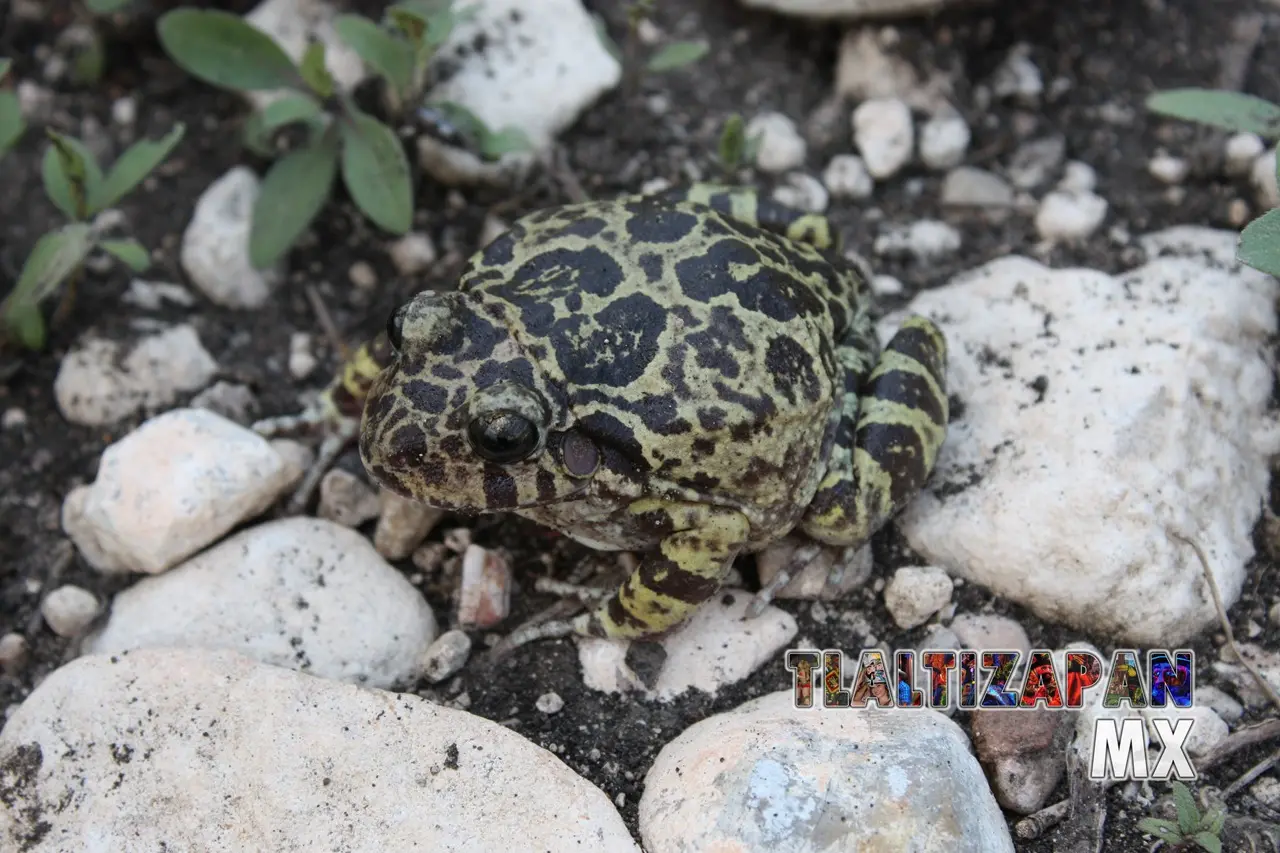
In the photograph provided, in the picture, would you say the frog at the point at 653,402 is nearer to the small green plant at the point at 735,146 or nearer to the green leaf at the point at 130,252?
the small green plant at the point at 735,146

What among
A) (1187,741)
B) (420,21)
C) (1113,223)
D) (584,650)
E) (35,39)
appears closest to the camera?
(1187,741)

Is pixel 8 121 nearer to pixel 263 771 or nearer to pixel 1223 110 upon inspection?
pixel 263 771

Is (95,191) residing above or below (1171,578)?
above

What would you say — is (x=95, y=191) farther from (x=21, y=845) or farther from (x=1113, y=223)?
(x=1113, y=223)

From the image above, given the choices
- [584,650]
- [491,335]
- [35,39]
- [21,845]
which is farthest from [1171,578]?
[35,39]

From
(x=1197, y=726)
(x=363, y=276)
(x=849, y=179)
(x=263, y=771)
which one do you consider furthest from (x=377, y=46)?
(x=1197, y=726)
